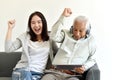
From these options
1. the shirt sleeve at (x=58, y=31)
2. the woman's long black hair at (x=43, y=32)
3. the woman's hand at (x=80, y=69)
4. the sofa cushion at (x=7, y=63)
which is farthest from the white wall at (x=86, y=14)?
the woman's hand at (x=80, y=69)

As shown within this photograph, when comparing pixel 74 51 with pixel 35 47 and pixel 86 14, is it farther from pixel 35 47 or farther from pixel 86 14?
pixel 86 14

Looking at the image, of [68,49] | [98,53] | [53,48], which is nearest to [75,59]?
[68,49]

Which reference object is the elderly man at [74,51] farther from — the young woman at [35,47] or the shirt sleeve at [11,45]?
the shirt sleeve at [11,45]

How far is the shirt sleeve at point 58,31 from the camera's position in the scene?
8.47 feet

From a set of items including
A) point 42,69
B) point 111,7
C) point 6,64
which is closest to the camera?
point 42,69

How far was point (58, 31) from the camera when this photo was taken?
8.59 feet

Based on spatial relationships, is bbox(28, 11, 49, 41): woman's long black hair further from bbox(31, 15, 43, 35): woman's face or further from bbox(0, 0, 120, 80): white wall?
bbox(0, 0, 120, 80): white wall

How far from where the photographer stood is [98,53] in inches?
136

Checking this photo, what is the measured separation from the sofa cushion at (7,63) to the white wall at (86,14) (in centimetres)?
45

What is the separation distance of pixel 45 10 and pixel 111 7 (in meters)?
0.81

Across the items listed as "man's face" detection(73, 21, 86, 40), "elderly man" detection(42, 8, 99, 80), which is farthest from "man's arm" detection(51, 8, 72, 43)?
"man's face" detection(73, 21, 86, 40)

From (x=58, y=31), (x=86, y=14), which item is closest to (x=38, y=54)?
(x=58, y=31)

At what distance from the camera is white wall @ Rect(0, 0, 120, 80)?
11.1ft

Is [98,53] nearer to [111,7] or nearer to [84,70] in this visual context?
[111,7]
